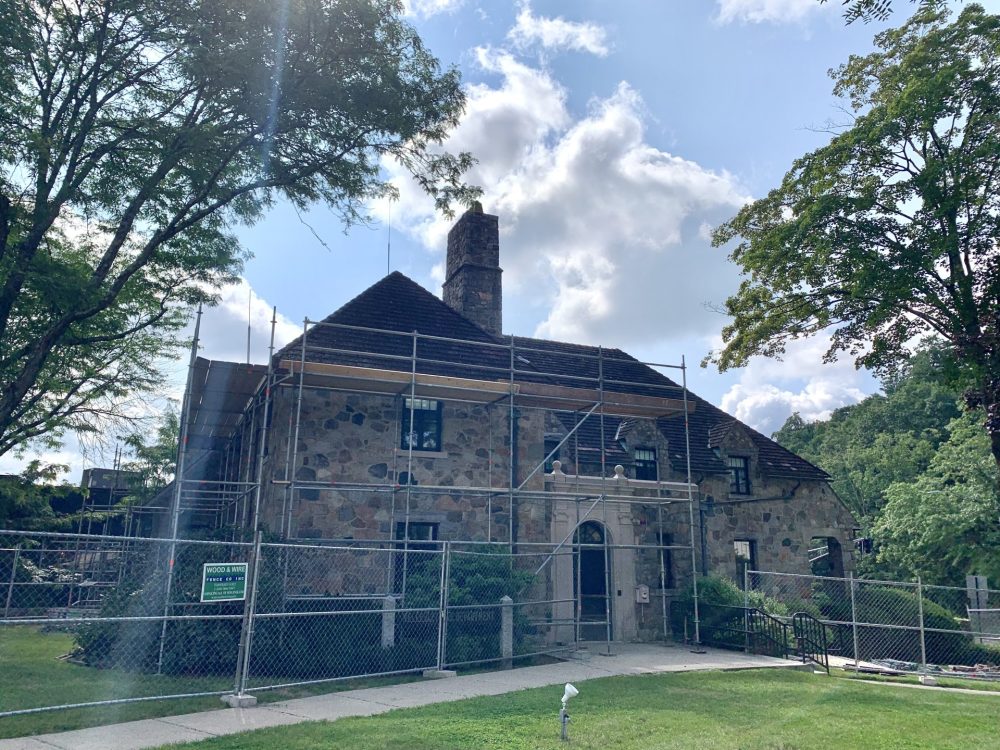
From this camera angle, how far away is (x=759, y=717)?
940cm

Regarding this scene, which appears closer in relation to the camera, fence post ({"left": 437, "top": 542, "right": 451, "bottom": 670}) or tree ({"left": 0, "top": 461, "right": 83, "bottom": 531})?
fence post ({"left": 437, "top": 542, "right": 451, "bottom": 670})

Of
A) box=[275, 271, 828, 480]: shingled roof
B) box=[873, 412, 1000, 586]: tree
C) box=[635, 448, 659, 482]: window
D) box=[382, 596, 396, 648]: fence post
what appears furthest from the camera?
box=[873, 412, 1000, 586]: tree

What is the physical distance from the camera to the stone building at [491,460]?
1509 centimetres

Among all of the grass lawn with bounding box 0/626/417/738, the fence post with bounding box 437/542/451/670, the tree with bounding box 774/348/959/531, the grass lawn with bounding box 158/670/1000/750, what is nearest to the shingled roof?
the fence post with bounding box 437/542/451/670

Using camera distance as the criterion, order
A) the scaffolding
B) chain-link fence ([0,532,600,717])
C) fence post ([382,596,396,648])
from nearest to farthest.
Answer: chain-link fence ([0,532,600,717]) < fence post ([382,596,396,648]) < the scaffolding

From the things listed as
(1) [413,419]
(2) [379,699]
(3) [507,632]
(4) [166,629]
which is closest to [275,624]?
(4) [166,629]

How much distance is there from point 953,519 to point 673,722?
2645cm

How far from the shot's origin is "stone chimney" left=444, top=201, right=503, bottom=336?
20.4 m

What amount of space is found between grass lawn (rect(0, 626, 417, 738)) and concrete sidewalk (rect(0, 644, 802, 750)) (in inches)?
15.1

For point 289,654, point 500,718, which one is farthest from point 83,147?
point 500,718

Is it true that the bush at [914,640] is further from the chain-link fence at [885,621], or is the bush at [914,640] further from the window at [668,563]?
the window at [668,563]

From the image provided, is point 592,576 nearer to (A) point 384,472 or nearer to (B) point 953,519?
(A) point 384,472

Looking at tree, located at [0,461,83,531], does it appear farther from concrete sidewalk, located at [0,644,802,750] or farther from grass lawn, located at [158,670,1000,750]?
grass lawn, located at [158,670,1000,750]

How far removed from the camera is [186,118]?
1291 cm
